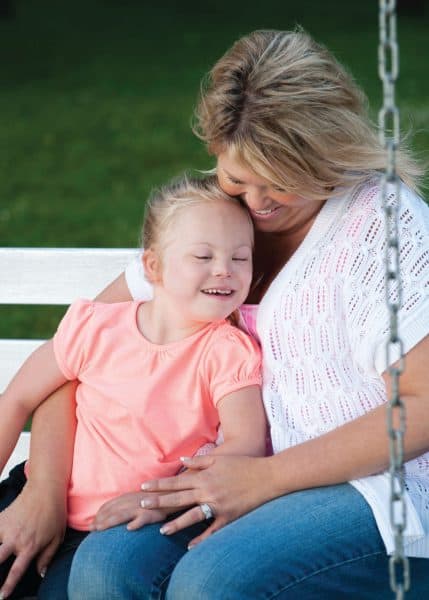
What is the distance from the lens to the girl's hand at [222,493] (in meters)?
2.48

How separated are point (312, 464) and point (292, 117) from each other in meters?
0.74

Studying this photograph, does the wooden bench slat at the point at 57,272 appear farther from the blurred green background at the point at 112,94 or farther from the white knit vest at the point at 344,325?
the blurred green background at the point at 112,94

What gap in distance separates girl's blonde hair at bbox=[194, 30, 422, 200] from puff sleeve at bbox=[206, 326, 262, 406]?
38 centimetres

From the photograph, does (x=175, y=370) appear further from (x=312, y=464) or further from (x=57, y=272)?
(x=57, y=272)

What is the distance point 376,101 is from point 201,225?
8.29 meters

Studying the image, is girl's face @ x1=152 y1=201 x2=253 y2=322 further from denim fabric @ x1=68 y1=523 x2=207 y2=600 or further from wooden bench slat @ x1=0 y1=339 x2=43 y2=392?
wooden bench slat @ x1=0 y1=339 x2=43 y2=392

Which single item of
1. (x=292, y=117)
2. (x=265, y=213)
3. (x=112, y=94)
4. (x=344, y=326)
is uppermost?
(x=112, y=94)

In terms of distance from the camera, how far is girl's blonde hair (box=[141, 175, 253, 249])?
2.76m

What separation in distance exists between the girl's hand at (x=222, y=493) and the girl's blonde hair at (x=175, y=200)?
58cm

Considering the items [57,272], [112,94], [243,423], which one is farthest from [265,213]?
[112,94]

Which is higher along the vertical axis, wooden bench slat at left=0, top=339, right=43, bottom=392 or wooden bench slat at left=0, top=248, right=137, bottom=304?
wooden bench slat at left=0, top=248, right=137, bottom=304

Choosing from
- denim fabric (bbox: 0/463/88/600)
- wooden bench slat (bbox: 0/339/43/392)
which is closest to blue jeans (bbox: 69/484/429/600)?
denim fabric (bbox: 0/463/88/600)

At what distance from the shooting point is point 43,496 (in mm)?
2705

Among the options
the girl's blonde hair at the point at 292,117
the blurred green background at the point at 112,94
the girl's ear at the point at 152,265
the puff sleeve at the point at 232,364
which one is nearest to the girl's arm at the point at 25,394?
the girl's ear at the point at 152,265
